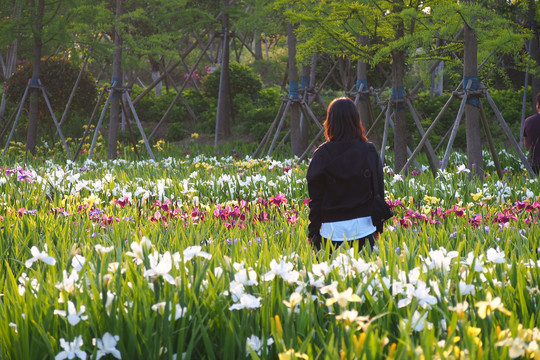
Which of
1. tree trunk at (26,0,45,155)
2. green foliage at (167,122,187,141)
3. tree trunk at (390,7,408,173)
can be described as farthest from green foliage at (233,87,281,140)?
tree trunk at (390,7,408,173)

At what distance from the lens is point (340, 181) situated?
144 inches

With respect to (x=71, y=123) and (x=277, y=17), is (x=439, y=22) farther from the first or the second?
(x=71, y=123)

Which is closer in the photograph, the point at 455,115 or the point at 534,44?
the point at 534,44

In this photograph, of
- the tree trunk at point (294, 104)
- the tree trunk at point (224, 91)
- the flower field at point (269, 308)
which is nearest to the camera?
the flower field at point (269, 308)

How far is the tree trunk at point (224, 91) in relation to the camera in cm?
1356

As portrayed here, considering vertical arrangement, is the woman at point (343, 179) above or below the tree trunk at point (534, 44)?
below

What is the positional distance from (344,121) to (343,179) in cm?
35

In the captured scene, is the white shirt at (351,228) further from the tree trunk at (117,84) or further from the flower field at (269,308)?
the tree trunk at (117,84)

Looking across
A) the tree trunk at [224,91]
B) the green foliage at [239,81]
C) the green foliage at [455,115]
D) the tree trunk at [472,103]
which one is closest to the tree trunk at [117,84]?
the tree trunk at [224,91]

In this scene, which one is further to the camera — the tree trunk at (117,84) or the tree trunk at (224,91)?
the tree trunk at (224,91)

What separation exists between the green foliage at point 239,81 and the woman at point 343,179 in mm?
13382

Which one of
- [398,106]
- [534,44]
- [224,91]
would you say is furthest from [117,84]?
[534,44]

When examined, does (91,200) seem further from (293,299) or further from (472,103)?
(472,103)

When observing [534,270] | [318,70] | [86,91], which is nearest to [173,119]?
[86,91]
